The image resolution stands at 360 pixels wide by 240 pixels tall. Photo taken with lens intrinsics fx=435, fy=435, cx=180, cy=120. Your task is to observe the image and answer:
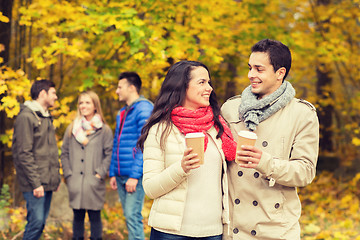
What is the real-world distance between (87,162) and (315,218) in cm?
500

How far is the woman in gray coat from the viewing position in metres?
5.40

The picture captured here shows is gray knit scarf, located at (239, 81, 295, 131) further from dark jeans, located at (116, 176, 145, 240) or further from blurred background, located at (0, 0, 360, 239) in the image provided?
blurred background, located at (0, 0, 360, 239)

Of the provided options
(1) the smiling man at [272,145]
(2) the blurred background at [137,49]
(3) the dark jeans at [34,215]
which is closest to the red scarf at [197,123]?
Result: (1) the smiling man at [272,145]

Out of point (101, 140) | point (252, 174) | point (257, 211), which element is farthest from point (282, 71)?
point (101, 140)

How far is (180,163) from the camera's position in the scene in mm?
2641

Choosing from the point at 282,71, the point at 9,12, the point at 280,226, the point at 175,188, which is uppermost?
the point at 9,12

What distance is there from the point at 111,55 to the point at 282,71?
4987mm

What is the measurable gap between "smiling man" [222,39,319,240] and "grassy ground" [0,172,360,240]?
3.96 m

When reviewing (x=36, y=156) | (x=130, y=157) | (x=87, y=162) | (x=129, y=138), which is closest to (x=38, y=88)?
(x=36, y=156)

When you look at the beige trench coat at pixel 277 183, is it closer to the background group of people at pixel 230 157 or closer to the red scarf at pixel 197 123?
the background group of people at pixel 230 157

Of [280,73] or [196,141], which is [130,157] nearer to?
[280,73]

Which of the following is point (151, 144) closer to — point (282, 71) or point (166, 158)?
point (166, 158)

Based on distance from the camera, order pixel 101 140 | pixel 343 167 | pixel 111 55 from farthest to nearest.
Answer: pixel 343 167 → pixel 111 55 → pixel 101 140

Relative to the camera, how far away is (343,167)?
11.7 metres
